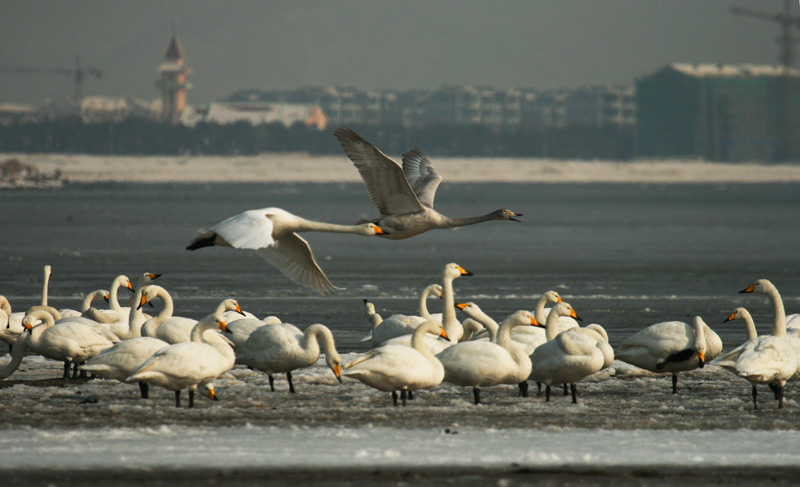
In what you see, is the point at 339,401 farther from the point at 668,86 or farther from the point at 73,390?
the point at 668,86

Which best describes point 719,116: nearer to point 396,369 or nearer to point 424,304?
point 424,304

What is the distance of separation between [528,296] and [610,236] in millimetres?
18023

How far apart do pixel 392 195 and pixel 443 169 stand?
11189cm

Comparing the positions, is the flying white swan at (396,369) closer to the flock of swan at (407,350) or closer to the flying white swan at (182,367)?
the flock of swan at (407,350)

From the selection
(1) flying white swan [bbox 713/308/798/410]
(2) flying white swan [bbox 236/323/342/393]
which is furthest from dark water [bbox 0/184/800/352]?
(1) flying white swan [bbox 713/308/798/410]

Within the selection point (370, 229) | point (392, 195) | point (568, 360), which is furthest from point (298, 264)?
point (568, 360)

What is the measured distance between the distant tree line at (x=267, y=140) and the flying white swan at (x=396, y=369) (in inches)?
4905

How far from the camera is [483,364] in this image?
31.3ft

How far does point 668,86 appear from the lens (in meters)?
147

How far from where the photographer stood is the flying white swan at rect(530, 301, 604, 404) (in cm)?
974

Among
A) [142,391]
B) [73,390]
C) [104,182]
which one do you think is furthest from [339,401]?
[104,182]

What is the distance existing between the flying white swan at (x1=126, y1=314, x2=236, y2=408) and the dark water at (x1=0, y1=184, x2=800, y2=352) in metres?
3.33

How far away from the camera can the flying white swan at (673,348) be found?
1035 cm

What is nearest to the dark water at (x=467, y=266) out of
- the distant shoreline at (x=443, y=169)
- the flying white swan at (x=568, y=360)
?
the flying white swan at (x=568, y=360)
